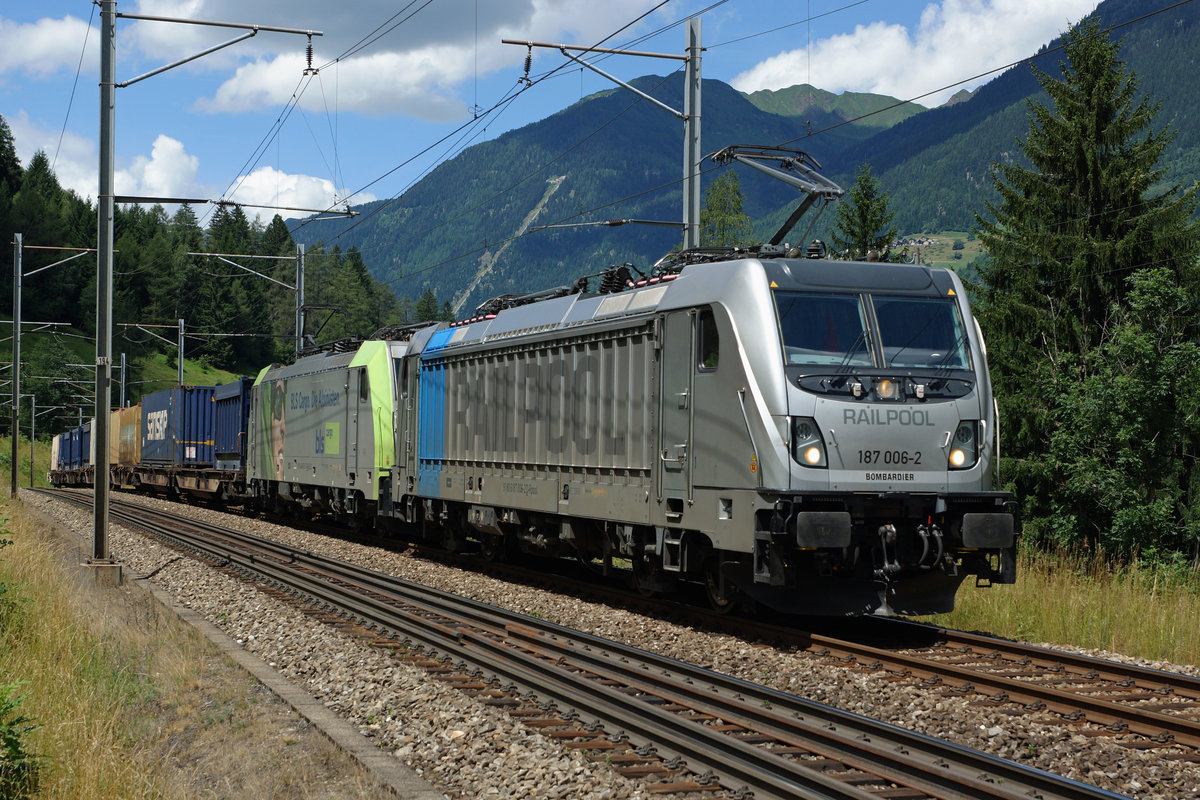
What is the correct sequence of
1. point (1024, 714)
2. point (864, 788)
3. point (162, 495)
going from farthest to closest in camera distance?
point (162, 495) < point (1024, 714) < point (864, 788)

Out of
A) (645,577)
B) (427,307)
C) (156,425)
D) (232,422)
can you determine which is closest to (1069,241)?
(645,577)

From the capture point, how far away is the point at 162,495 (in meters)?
47.3

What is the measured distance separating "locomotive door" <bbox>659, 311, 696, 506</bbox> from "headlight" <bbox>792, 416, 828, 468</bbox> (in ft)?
4.95

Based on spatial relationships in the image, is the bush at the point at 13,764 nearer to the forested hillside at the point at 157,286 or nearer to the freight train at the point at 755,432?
the freight train at the point at 755,432

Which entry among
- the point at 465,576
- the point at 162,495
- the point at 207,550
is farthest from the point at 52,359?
the point at 465,576

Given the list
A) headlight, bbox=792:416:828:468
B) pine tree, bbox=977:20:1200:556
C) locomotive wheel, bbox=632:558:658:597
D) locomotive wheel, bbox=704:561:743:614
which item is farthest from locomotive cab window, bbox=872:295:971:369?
pine tree, bbox=977:20:1200:556

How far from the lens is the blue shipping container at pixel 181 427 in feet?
119

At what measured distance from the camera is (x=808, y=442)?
10555mm

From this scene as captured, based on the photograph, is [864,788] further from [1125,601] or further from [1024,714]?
[1125,601]

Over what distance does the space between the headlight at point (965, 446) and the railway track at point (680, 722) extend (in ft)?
11.2

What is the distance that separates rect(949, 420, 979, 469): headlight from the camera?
36.4 feet

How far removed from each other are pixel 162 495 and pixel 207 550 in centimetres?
2852

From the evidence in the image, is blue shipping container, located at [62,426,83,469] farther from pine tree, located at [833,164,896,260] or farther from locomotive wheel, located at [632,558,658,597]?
locomotive wheel, located at [632,558,658,597]

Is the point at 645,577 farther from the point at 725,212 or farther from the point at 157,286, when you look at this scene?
the point at 157,286
